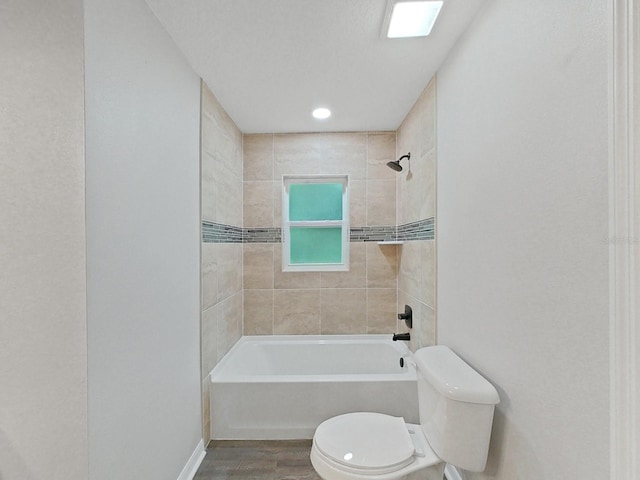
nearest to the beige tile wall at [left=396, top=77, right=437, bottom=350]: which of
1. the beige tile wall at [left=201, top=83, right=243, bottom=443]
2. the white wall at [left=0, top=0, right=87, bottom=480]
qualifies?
the beige tile wall at [left=201, top=83, right=243, bottom=443]

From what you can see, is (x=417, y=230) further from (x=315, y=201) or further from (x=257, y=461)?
(x=257, y=461)

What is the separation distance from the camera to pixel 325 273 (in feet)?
10.4

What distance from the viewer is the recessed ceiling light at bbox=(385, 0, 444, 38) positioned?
1438 millimetres

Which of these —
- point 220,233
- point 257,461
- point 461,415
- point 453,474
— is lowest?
point 257,461

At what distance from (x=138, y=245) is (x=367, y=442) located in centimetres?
130

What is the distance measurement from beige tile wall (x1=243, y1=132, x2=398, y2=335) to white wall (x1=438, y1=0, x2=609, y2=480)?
1.49 m

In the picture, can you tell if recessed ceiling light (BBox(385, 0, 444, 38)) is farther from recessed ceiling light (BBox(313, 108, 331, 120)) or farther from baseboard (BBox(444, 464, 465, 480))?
baseboard (BBox(444, 464, 465, 480))

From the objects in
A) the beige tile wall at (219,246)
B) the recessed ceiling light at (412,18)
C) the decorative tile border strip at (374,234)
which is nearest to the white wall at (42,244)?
the beige tile wall at (219,246)

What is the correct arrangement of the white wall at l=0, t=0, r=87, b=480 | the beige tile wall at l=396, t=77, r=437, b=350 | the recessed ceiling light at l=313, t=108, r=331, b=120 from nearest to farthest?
the white wall at l=0, t=0, r=87, b=480
the beige tile wall at l=396, t=77, r=437, b=350
the recessed ceiling light at l=313, t=108, r=331, b=120

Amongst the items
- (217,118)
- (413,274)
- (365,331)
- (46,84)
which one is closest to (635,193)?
(46,84)

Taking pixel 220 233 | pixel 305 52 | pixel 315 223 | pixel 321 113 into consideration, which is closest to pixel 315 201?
pixel 315 223

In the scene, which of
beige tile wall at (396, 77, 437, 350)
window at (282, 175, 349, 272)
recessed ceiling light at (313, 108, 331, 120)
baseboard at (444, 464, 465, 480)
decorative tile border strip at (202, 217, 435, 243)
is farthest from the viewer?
window at (282, 175, 349, 272)

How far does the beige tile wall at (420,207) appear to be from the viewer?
2.12 metres

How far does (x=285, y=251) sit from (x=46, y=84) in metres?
2.29
